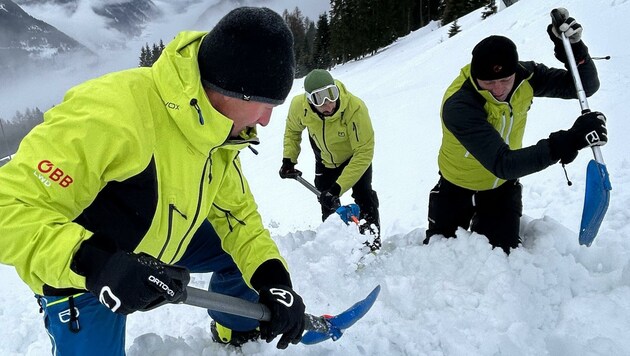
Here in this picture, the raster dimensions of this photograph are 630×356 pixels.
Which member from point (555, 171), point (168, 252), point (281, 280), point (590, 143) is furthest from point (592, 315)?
point (555, 171)

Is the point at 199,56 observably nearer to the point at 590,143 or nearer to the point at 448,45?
the point at 590,143

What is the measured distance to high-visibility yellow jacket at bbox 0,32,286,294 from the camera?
1.46m

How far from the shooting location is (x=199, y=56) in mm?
1849

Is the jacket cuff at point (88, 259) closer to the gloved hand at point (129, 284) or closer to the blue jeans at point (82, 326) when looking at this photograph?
the gloved hand at point (129, 284)

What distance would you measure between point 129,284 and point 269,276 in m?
1.01

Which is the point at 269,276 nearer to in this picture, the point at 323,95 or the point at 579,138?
the point at 579,138

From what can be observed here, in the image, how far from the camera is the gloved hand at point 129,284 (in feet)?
4.75

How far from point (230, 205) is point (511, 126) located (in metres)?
2.09

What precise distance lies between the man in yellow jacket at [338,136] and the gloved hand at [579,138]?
2045 mm

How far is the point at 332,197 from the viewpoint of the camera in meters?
4.52

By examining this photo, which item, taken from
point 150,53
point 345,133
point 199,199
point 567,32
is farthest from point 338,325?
point 150,53

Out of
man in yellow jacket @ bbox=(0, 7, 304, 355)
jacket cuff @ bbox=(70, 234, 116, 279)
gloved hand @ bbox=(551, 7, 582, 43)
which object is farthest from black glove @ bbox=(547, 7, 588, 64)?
jacket cuff @ bbox=(70, 234, 116, 279)

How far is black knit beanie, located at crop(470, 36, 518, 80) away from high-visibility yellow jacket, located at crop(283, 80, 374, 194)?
1.65m

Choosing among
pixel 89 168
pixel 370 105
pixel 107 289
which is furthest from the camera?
pixel 370 105
